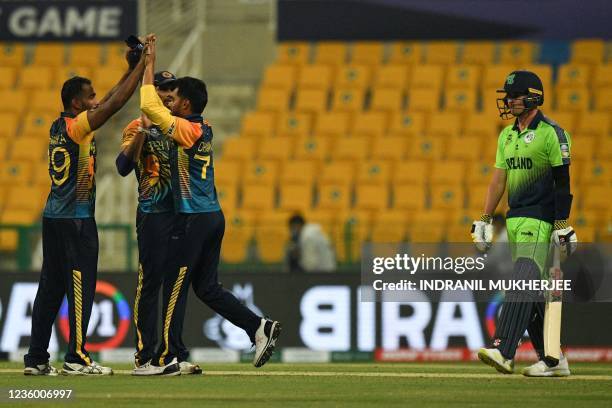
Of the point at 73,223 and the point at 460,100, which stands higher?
the point at 460,100

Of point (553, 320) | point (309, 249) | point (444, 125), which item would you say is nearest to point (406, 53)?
point (444, 125)

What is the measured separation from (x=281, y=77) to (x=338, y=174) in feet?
9.48

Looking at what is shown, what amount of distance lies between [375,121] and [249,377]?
1018 cm

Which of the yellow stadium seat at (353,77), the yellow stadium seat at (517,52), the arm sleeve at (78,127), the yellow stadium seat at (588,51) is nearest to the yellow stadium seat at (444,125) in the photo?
the yellow stadium seat at (353,77)

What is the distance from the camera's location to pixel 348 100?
19.5 metres

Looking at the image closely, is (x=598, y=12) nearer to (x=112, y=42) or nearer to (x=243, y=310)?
(x=112, y=42)

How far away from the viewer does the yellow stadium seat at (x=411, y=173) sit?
58.4 ft

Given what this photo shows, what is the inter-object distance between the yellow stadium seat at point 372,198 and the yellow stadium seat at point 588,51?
4.36 meters

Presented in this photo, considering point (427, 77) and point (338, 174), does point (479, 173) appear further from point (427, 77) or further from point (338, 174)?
point (427, 77)

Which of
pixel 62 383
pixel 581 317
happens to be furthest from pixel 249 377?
pixel 581 317

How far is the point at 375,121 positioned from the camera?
18.9m

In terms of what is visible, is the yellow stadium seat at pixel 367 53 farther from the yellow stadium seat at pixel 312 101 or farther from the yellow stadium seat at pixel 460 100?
the yellow stadium seat at pixel 460 100

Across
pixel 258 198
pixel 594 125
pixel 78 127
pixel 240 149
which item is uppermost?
pixel 594 125

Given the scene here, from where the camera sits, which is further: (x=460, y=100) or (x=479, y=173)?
(x=460, y=100)
